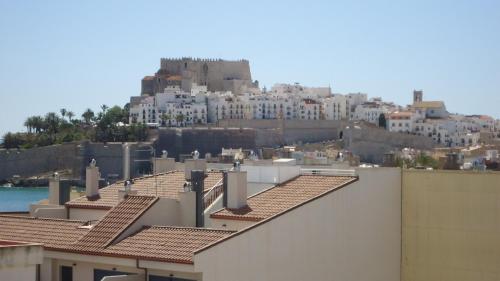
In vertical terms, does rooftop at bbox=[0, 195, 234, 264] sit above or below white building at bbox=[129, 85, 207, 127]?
below

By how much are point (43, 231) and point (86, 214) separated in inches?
54.9

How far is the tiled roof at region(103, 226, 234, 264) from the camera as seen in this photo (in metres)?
7.72

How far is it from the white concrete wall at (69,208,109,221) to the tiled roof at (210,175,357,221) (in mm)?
1812

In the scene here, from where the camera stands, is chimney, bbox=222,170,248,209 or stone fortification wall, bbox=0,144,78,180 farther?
stone fortification wall, bbox=0,144,78,180

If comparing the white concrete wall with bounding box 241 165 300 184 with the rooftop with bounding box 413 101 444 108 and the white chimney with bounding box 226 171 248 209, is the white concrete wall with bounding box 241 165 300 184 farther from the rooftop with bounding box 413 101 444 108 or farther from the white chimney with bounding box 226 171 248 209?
the rooftop with bounding box 413 101 444 108

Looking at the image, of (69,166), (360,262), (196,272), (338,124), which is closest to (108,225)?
(196,272)

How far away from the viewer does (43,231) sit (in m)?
9.08

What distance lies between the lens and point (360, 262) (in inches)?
366

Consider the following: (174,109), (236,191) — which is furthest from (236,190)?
(174,109)

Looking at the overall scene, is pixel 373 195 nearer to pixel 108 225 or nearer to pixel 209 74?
pixel 108 225

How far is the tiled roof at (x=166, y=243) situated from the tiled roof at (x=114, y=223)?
12 cm

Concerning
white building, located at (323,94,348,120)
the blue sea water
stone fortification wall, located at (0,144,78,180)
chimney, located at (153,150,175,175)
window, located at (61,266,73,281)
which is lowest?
the blue sea water

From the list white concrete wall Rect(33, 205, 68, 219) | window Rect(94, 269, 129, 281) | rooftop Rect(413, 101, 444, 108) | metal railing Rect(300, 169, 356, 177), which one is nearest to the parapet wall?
rooftop Rect(413, 101, 444, 108)

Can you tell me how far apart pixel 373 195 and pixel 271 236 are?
5.48 feet
